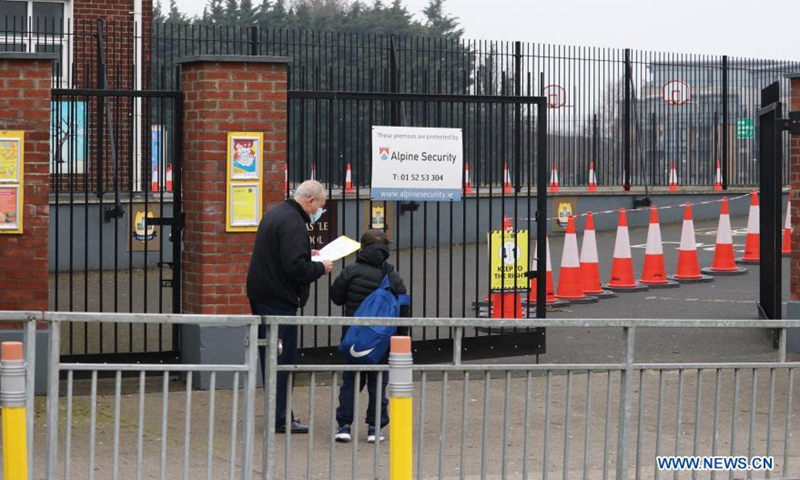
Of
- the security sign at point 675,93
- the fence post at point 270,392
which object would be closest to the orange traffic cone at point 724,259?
the security sign at point 675,93

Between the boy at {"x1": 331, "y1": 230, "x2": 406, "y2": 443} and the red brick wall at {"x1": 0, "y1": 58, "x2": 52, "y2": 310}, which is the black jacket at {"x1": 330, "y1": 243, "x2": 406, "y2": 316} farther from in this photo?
the red brick wall at {"x1": 0, "y1": 58, "x2": 52, "y2": 310}

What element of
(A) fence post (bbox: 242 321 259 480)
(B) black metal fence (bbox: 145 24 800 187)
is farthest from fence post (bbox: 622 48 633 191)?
(A) fence post (bbox: 242 321 259 480)

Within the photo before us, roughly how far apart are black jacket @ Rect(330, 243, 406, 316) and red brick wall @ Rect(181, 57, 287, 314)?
1568 mm

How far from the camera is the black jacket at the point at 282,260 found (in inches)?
357

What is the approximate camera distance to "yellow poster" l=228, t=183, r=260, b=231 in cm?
1048

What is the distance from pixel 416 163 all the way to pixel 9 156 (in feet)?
10.3

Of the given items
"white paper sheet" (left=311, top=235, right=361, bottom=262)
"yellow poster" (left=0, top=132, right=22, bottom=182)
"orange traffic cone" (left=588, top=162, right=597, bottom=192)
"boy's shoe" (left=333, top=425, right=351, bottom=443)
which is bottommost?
"boy's shoe" (left=333, top=425, right=351, bottom=443)

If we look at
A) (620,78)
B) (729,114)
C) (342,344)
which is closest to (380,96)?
(342,344)

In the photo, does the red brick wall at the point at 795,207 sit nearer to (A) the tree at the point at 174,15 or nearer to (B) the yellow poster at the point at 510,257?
(B) the yellow poster at the point at 510,257

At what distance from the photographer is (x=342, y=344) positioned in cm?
896

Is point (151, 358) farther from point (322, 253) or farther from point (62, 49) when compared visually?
point (62, 49)

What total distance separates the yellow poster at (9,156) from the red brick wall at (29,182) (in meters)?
0.07

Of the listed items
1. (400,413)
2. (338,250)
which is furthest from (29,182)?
(400,413)

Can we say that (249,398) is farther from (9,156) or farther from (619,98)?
(619,98)
